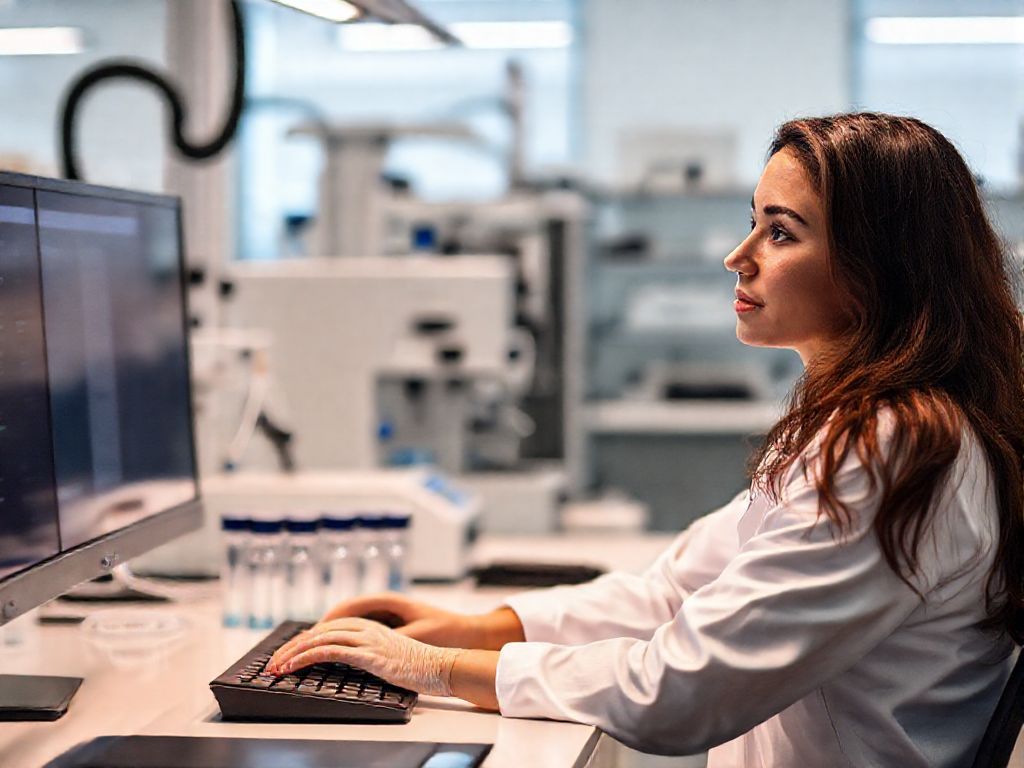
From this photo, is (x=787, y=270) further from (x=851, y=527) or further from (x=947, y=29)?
(x=947, y=29)

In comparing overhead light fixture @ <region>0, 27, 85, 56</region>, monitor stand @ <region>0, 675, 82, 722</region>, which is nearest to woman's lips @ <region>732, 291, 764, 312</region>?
monitor stand @ <region>0, 675, 82, 722</region>

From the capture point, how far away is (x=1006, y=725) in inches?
44.1

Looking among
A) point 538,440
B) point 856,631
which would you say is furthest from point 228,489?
point 538,440

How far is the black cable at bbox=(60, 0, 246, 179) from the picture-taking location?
2.03 metres

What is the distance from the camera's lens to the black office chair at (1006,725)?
→ 1.12 metres

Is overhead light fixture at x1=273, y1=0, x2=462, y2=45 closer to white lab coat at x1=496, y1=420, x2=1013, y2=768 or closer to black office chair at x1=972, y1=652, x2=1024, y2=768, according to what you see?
white lab coat at x1=496, y1=420, x2=1013, y2=768

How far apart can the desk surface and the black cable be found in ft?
2.58

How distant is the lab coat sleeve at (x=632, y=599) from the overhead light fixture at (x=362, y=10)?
2.59ft

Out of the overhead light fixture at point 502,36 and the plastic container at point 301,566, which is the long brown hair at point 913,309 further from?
the overhead light fixture at point 502,36

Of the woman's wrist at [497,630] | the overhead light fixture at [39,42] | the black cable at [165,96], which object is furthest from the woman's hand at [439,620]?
the overhead light fixture at [39,42]

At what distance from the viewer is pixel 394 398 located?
282cm

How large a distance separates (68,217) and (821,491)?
2.65ft

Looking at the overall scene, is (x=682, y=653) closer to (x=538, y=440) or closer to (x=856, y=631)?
(x=856, y=631)

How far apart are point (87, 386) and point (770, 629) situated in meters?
0.75
